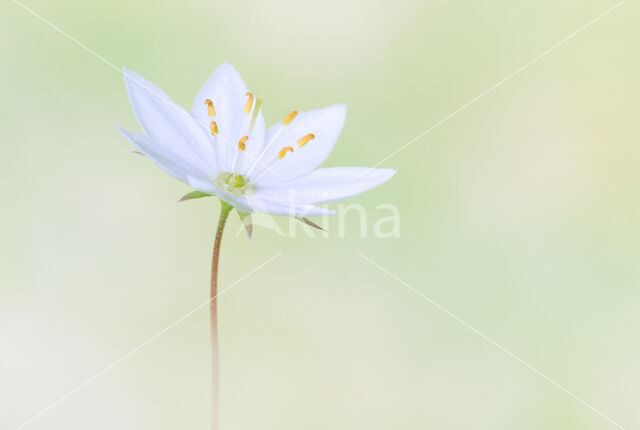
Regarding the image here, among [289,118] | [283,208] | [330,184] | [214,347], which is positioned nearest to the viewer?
[214,347]

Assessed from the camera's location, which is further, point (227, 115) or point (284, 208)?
point (227, 115)

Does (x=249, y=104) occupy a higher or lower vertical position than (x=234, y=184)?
higher

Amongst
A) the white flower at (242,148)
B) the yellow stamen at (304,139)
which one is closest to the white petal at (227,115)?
the white flower at (242,148)

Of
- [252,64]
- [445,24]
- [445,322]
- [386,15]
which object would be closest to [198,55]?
[252,64]

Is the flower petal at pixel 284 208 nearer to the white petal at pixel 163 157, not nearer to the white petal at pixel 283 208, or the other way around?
the white petal at pixel 283 208

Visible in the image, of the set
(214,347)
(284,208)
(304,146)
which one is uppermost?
(304,146)

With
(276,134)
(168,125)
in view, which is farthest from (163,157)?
(276,134)

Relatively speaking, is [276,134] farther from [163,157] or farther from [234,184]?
[163,157]
